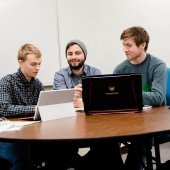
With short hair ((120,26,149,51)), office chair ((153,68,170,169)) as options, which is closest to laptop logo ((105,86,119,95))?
office chair ((153,68,170,169))

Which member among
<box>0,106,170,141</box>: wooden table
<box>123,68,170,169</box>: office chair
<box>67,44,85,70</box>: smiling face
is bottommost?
<box>123,68,170,169</box>: office chair

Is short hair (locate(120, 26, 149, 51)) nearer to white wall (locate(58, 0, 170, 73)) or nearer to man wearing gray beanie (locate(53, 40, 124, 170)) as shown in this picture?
man wearing gray beanie (locate(53, 40, 124, 170))

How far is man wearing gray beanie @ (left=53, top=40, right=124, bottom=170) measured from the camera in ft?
7.22

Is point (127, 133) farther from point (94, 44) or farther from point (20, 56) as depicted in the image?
point (94, 44)

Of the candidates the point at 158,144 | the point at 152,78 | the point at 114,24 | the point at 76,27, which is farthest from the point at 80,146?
the point at 114,24

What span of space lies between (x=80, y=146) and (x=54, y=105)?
11.2 inches

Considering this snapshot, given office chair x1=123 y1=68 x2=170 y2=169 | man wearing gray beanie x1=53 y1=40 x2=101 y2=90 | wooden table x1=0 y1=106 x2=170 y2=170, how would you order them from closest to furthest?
wooden table x1=0 y1=106 x2=170 y2=170
office chair x1=123 y1=68 x2=170 y2=169
man wearing gray beanie x1=53 y1=40 x2=101 y2=90

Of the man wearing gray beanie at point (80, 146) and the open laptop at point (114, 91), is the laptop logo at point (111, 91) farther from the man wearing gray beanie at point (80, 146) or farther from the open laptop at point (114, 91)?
the man wearing gray beanie at point (80, 146)

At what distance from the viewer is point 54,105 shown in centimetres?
208

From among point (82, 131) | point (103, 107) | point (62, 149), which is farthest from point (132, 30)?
point (82, 131)

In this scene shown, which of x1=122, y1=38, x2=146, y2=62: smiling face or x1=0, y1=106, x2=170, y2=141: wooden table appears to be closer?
x1=0, y1=106, x2=170, y2=141: wooden table

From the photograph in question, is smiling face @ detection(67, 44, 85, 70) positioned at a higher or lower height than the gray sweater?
higher

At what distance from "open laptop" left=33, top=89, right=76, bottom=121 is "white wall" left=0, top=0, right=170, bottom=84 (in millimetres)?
1335

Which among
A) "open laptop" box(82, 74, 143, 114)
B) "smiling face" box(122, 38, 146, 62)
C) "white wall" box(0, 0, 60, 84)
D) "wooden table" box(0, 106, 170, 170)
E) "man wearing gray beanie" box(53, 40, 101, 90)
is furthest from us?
"white wall" box(0, 0, 60, 84)
